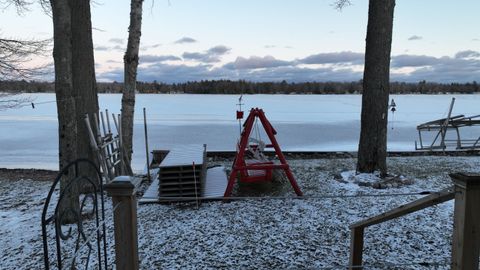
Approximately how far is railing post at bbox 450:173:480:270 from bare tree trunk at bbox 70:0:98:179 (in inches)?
258

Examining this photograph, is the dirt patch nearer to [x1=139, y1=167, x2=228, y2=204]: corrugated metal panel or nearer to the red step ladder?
[x1=139, y1=167, x2=228, y2=204]: corrugated metal panel

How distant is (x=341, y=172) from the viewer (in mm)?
8609

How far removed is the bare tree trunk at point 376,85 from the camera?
7.80m

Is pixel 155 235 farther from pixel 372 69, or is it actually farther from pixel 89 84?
pixel 372 69

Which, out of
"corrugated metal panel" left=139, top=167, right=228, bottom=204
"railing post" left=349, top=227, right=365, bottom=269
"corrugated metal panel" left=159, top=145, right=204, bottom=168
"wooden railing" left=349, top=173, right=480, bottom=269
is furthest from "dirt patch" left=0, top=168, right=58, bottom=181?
"wooden railing" left=349, top=173, right=480, bottom=269

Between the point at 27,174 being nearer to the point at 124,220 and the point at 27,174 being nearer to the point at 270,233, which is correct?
the point at 270,233

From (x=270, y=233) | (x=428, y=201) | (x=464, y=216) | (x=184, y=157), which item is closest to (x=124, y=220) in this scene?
(x=428, y=201)

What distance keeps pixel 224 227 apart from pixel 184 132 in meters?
12.6

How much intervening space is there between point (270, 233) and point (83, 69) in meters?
5.04

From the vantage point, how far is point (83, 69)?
7.57m

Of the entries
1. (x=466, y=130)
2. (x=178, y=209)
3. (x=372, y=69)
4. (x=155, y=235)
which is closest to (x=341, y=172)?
(x=372, y=69)

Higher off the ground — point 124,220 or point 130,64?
point 130,64

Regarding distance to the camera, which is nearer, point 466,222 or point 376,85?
point 466,222

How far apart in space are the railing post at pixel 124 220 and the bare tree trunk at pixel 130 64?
22.0ft
